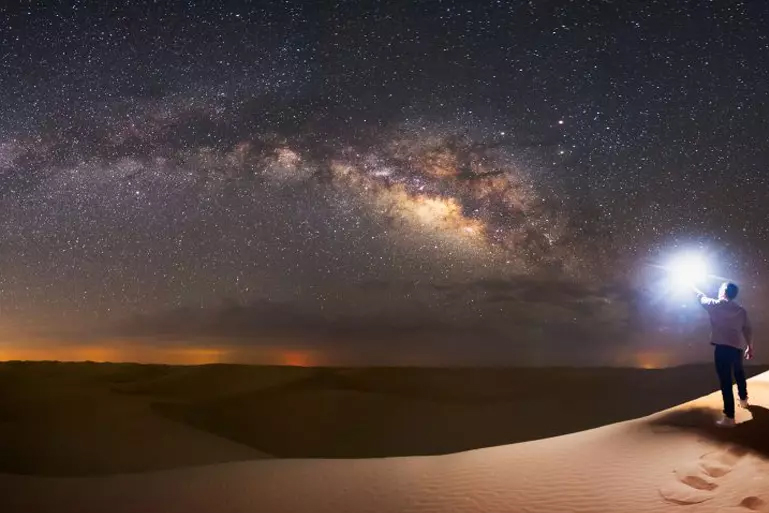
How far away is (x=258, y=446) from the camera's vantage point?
21672mm

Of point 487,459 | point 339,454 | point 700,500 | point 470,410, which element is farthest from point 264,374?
point 700,500

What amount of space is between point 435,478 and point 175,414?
17490 mm

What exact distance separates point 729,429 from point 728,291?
2111mm

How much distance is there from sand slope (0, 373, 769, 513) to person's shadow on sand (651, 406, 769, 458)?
0.08 ft

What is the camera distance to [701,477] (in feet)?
29.3

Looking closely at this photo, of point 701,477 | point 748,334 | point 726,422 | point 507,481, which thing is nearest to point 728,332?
point 748,334

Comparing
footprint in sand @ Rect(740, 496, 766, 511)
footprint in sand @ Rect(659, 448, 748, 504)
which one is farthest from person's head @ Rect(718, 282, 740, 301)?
footprint in sand @ Rect(740, 496, 766, 511)

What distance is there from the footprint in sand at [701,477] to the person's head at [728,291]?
7.20ft

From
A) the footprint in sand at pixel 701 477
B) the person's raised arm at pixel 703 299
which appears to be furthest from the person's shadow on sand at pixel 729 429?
the person's raised arm at pixel 703 299

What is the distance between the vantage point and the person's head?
31.9 feet

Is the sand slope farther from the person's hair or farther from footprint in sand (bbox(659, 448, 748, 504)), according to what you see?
the person's hair

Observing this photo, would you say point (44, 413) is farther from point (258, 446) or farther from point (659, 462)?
point (659, 462)

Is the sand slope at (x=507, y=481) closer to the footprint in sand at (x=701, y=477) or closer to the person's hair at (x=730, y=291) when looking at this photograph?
the footprint in sand at (x=701, y=477)

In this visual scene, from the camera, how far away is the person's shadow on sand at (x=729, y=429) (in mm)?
9336
